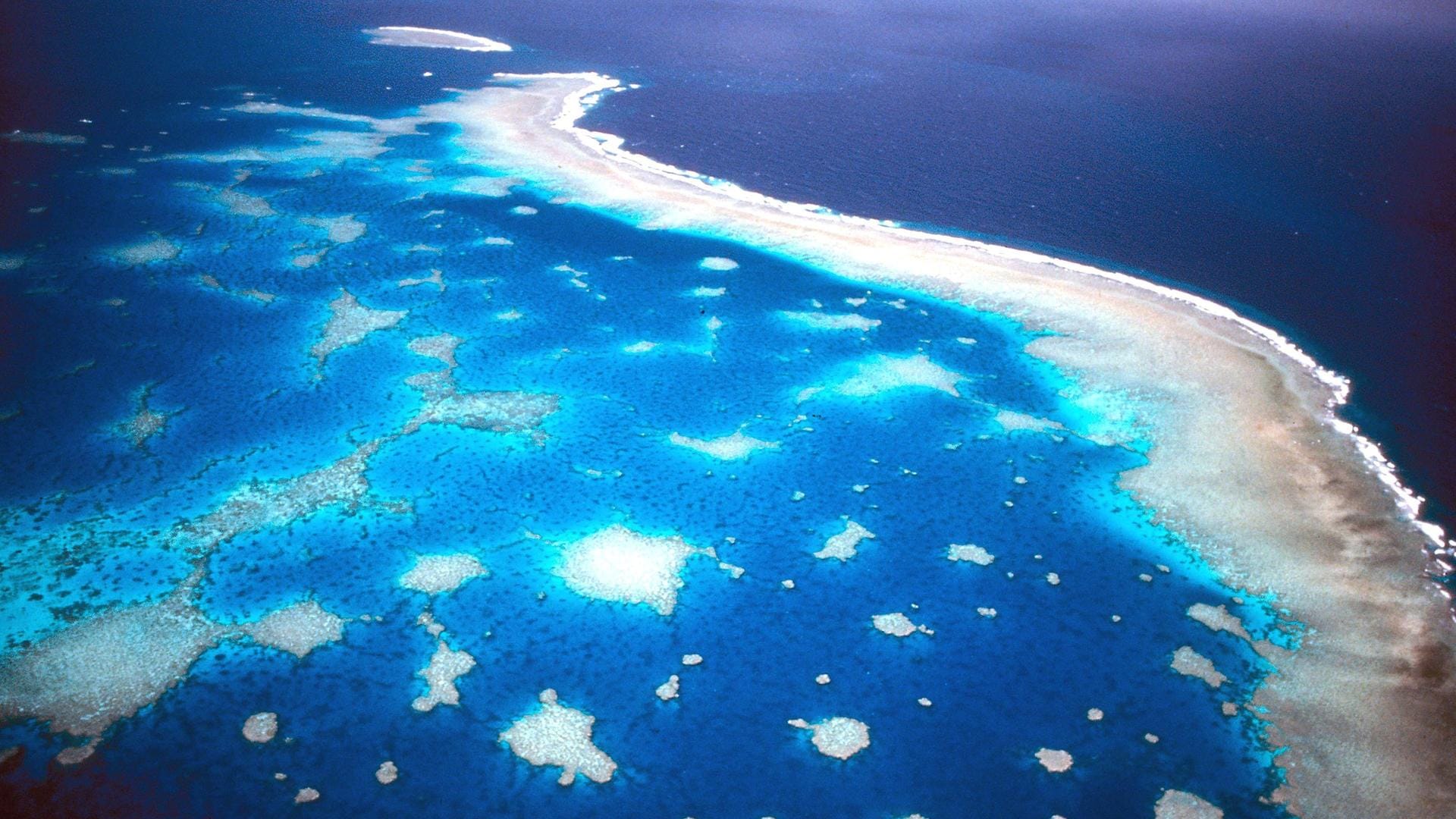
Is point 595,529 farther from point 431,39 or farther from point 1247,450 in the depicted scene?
point 431,39

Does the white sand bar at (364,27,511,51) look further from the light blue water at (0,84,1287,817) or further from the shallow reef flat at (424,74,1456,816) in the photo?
the light blue water at (0,84,1287,817)

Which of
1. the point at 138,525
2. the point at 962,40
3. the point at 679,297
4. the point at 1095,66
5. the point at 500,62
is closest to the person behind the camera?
the point at 138,525

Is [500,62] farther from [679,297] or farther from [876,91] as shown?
[679,297]

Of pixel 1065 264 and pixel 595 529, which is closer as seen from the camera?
pixel 595 529

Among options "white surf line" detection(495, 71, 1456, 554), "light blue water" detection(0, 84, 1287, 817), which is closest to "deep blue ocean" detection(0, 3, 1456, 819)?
"light blue water" detection(0, 84, 1287, 817)

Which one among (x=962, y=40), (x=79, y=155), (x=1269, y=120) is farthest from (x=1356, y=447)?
(x=962, y=40)

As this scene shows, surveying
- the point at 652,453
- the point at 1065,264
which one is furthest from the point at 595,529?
the point at 1065,264
